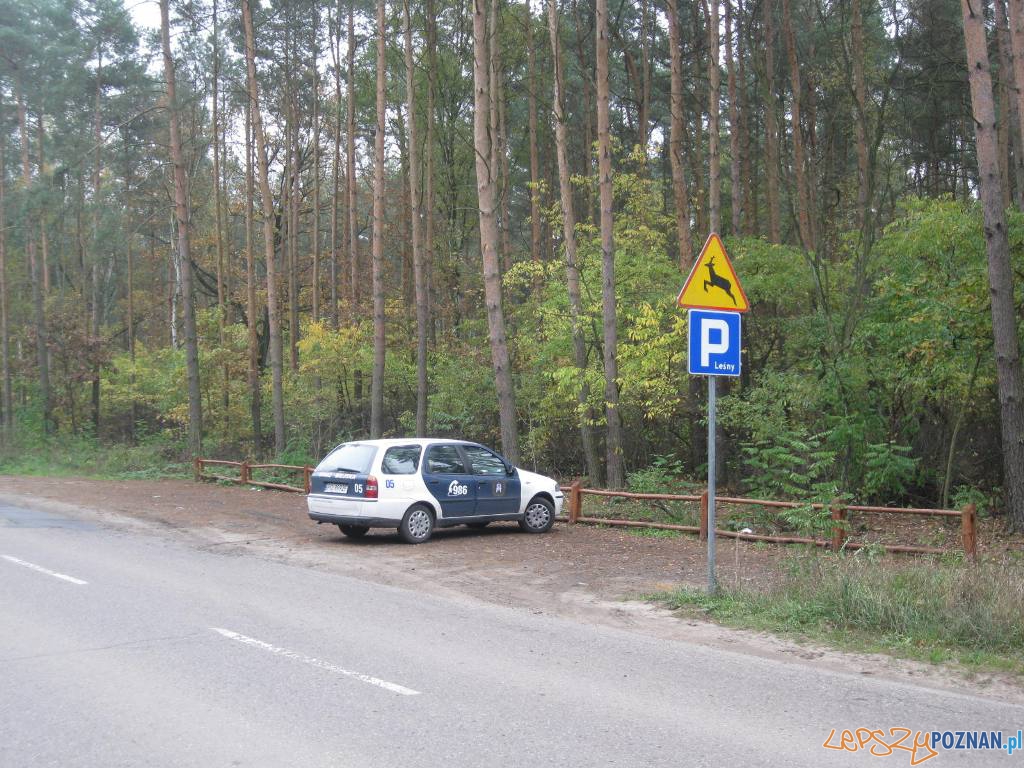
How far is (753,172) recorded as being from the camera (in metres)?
33.7

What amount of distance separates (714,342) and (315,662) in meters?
5.15

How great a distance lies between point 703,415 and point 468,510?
806 cm

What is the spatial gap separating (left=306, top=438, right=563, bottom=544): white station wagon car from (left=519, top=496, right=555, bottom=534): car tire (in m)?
0.09

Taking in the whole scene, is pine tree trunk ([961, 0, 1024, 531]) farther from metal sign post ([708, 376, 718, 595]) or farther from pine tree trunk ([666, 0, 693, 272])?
pine tree trunk ([666, 0, 693, 272])

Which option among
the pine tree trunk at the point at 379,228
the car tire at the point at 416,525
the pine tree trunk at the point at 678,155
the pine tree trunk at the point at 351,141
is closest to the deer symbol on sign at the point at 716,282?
the car tire at the point at 416,525

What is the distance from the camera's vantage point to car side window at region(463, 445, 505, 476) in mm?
15070

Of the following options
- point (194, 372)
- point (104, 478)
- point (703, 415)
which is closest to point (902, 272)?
point (703, 415)

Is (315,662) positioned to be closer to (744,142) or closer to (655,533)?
(655,533)

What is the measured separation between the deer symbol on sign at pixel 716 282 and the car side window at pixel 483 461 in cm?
660

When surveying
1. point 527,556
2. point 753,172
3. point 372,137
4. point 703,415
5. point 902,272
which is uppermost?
point 372,137

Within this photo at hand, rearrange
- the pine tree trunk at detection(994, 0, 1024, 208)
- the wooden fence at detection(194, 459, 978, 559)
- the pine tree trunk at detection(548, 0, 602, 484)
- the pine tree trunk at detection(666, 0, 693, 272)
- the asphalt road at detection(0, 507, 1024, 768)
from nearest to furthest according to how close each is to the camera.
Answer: the asphalt road at detection(0, 507, 1024, 768)
the wooden fence at detection(194, 459, 978, 559)
the pine tree trunk at detection(994, 0, 1024, 208)
the pine tree trunk at detection(548, 0, 602, 484)
the pine tree trunk at detection(666, 0, 693, 272)

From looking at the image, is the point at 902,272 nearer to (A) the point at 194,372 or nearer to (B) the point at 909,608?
(B) the point at 909,608

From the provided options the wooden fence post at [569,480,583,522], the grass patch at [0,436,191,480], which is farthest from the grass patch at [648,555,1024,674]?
the grass patch at [0,436,191,480]

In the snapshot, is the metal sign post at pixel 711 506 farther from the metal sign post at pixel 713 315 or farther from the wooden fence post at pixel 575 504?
the wooden fence post at pixel 575 504
